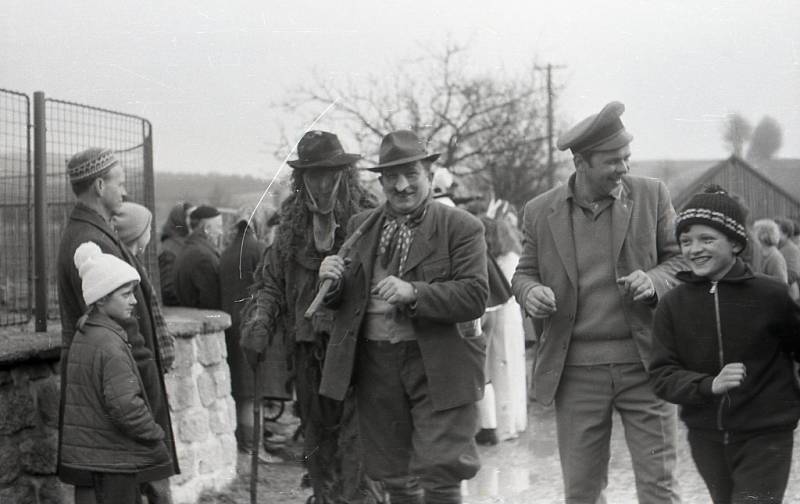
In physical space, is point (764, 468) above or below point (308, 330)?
below

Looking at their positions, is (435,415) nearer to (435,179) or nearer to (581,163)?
(581,163)

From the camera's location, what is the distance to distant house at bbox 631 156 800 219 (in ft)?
46.7

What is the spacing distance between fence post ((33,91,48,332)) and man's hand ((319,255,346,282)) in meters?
1.73

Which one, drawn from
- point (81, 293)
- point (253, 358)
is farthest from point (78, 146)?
point (253, 358)

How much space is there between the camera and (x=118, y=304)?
4.29 m

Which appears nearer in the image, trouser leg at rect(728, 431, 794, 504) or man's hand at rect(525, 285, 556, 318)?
trouser leg at rect(728, 431, 794, 504)

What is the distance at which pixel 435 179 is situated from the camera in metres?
6.96

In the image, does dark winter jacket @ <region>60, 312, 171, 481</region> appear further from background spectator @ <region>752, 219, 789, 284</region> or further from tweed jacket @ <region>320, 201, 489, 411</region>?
background spectator @ <region>752, 219, 789, 284</region>

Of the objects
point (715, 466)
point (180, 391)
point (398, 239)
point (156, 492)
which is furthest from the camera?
point (180, 391)

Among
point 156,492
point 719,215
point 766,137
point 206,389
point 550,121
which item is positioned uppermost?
point 550,121

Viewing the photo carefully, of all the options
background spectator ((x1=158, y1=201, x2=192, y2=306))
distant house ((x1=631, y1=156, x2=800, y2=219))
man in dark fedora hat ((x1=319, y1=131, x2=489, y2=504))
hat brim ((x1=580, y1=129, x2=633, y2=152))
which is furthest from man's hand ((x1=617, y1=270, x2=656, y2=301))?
distant house ((x1=631, y1=156, x2=800, y2=219))

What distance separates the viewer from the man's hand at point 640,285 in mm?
3723

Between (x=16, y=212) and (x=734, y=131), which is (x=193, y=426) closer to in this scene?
(x=16, y=212)

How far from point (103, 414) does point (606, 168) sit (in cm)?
216
